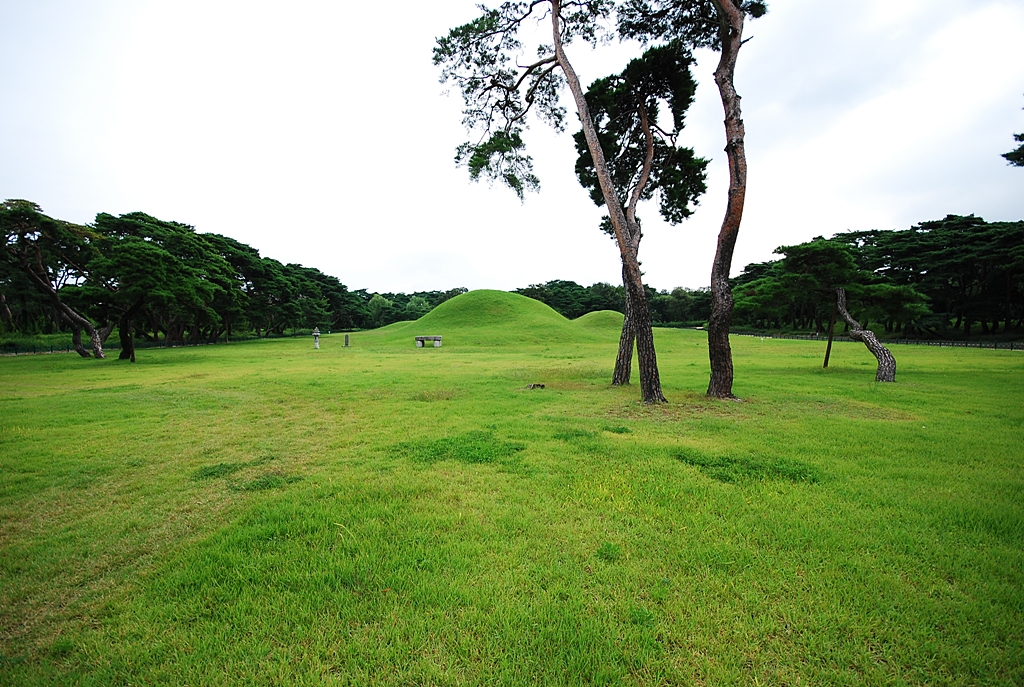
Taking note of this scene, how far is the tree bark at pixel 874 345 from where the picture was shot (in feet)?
42.7

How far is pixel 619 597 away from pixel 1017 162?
62.4ft

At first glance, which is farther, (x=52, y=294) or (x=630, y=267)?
(x=52, y=294)

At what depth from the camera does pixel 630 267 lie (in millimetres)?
10242

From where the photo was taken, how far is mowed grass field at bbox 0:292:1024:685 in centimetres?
228

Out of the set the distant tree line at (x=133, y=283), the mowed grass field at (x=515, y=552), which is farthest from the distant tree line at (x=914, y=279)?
the distant tree line at (x=133, y=283)

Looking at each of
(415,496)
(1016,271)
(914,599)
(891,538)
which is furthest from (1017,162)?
(1016,271)

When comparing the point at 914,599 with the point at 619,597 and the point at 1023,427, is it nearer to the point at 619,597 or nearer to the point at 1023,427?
the point at 619,597

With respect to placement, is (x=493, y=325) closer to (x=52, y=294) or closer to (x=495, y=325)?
(x=495, y=325)

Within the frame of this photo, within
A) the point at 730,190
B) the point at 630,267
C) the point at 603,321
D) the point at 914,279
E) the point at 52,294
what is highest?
the point at 914,279

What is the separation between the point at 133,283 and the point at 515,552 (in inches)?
1007

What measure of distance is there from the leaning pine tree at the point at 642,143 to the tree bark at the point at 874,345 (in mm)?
7296

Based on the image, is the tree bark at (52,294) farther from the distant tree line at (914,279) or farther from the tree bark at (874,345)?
the tree bark at (874,345)

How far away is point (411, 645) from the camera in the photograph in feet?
7.68

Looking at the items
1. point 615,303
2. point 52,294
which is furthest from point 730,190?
point 615,303
